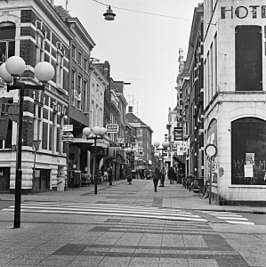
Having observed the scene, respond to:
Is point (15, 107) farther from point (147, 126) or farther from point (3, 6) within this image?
point (147, 126)

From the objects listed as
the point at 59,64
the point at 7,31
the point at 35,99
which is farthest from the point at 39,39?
the point at 59,64

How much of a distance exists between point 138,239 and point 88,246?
4.80ft

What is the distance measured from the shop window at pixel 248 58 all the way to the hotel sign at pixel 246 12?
0.57 m

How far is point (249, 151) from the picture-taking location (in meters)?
21.4

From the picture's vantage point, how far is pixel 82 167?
42906 millimetres

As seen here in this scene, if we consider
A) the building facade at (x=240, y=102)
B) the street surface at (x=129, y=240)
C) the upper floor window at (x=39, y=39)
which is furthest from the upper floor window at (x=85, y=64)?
the street surface at (x=129, y=240)

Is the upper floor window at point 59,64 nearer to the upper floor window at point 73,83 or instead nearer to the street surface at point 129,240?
the upper floor window at point 73,83

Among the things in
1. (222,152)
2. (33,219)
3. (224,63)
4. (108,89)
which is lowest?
(33,219)

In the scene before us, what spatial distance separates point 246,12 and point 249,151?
652 centimetres

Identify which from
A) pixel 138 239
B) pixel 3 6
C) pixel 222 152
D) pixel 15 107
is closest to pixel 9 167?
pixel 3 6

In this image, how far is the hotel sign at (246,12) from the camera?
22.0m

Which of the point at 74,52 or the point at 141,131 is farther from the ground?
the point at 141,131

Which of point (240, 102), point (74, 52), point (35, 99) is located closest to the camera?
point (240, 102)

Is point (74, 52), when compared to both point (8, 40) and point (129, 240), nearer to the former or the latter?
point (8, 40)
